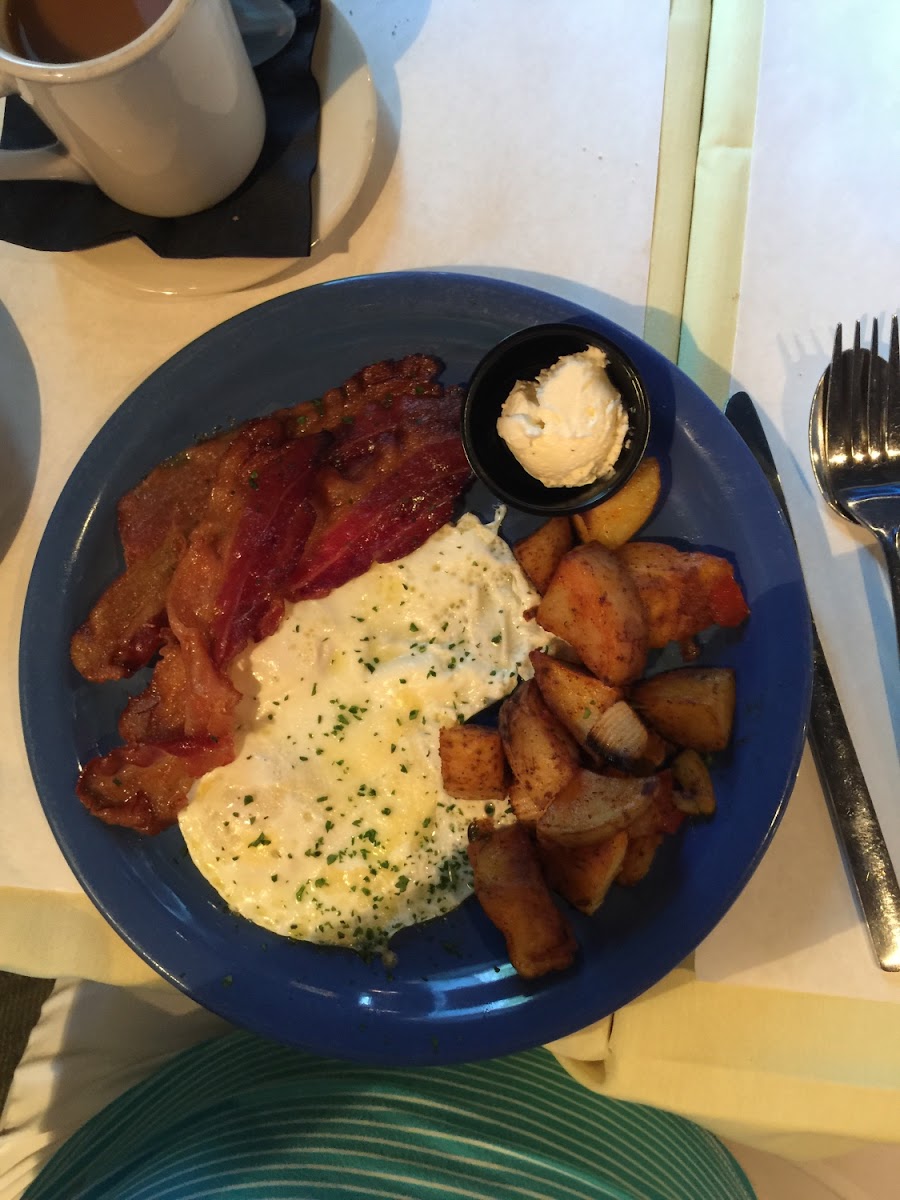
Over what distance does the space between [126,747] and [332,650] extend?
1.11 ft

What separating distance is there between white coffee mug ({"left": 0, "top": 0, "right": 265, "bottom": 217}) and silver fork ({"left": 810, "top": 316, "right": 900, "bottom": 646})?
914 mm

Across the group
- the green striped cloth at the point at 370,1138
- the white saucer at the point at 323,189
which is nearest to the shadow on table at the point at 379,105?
the white saucer at the point at 323,189

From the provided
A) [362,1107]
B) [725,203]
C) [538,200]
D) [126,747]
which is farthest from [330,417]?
[362,1107]

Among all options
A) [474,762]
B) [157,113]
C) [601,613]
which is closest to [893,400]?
[601,613]

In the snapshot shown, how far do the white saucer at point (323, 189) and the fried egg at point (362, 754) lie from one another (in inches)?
20.0

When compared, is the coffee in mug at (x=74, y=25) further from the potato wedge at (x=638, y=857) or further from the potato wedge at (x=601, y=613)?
the potato wedge at (x=638, y=857)

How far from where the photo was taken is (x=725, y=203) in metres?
1.32

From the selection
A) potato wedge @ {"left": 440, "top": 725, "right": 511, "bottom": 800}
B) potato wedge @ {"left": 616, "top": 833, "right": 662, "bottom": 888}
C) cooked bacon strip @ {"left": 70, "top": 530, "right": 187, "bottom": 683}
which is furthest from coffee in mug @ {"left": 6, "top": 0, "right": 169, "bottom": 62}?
potato wedge @ {"left": 616, "top": 833, "right": 662, "bottom": 888}

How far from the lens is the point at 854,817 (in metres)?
1.18

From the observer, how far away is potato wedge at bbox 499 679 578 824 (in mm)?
1167

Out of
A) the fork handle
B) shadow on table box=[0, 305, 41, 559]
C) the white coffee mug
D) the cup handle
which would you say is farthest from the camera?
shadow on table box=[0, 305, 41, 559]

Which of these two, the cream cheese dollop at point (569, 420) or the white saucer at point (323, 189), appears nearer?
the cream cheese dollop at point (569, 420)

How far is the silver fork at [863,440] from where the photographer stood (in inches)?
47.9

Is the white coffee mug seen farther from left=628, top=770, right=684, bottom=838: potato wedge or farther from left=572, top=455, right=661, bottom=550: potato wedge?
left=628, top=770, right=684, bottom=838: potato wedge
